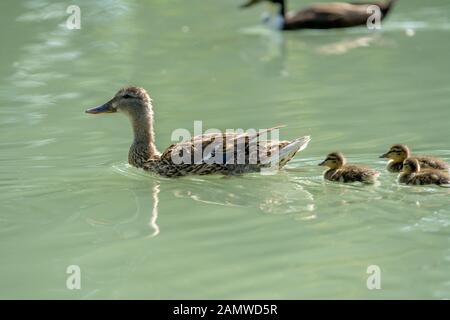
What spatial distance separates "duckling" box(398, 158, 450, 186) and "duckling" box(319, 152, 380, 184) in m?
0.22

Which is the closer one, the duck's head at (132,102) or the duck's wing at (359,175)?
the duck's wing at (359,175)

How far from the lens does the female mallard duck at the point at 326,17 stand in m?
15.4

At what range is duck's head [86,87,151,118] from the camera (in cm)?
848

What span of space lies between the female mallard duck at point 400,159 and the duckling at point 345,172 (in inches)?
11.0

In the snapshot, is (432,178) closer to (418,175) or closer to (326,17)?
(418,175)

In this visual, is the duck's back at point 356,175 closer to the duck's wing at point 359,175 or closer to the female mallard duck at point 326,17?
the duck's wing at point 359,175

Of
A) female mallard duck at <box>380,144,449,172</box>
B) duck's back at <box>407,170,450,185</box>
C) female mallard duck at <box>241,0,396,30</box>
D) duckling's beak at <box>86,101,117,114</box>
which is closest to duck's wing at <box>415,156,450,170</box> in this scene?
female mallard duck at <box>380,144,449,172</box>

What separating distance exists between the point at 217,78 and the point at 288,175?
4278 mm

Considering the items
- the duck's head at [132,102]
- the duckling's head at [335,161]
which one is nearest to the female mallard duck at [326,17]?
the duck's head at [132,102]

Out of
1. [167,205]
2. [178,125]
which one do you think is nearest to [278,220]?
[167,205]

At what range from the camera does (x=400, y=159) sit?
7.62 meters

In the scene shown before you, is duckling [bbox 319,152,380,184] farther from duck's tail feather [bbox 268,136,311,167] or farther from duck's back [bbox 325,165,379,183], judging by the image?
duck's tail feather [bbox 268,136,311,167]
